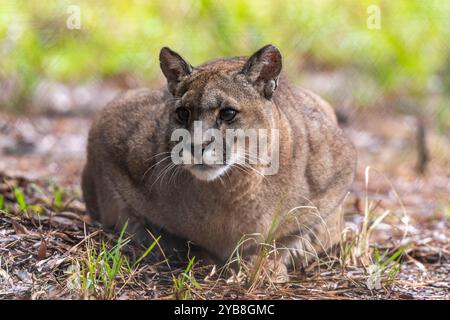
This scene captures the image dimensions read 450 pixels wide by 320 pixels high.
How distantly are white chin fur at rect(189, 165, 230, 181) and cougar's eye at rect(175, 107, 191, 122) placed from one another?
13.5 inches

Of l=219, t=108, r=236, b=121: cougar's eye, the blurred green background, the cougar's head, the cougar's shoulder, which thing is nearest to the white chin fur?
the cougar's head

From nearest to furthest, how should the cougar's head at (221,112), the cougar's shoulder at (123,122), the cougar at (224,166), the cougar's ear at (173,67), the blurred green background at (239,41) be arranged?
the cougar's head at (221,112), the cougar at (224,166), the cougar's ear at (173,67), the cougar's shoulder at (123,122), the blurred green background at (239,41)

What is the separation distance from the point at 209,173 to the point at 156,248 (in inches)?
41.7

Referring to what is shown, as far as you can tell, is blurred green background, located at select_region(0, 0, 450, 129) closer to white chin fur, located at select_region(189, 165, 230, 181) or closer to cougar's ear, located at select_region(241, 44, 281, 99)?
cougar's ear, located at select_region(241, 44, 281, 99)

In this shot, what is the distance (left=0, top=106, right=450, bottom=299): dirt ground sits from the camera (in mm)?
5020

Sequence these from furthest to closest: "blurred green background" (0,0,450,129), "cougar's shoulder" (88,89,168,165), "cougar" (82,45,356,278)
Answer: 1. "blurred green background" (0,0,450,129)
2. "cougar's shoulder" (88,89,168,165)
3. "cougar" (82,45,356,278)

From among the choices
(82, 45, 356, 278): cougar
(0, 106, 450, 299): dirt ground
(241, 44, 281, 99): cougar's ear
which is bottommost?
(0, 106, 450, 299): dirt ground

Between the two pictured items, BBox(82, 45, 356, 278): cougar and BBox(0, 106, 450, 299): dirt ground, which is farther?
BBox(82, 45, 356, 278): cougar

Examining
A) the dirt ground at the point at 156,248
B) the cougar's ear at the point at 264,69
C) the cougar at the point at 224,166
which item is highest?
the cougar's ear at the point at 264,69

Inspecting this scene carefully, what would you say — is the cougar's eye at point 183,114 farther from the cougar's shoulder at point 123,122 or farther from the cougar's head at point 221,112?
the cougar's shoulder at point 123,122

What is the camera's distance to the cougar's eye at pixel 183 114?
531 cm

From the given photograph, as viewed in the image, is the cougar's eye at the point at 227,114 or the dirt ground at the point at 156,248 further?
the cougar's eye at the point at 227,114

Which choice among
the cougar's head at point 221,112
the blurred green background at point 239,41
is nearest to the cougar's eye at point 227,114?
the cougar's head at point 221,112
